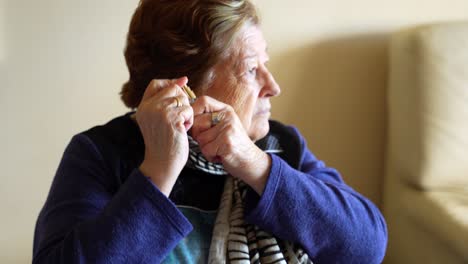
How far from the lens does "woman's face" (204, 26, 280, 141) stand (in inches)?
38.4

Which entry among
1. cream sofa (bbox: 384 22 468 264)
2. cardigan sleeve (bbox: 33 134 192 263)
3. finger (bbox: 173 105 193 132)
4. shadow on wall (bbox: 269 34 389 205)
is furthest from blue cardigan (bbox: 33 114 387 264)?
shadow on wall (bbox: 269 34 389 205)

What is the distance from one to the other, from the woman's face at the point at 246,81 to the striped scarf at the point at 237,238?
0.39 ft

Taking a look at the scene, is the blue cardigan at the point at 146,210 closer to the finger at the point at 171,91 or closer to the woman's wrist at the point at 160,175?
the woman's wrist at the point at 160,175

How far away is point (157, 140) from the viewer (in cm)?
81

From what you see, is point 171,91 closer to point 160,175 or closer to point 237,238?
point 160,175

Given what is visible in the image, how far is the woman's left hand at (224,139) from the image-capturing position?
33.4 inches

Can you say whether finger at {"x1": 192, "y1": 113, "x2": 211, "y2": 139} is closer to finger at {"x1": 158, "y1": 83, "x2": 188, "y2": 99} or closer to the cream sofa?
finger at {"x1": 158, "y1": 83, "x2": 188, "y2": 99}

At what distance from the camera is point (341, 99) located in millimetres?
1599

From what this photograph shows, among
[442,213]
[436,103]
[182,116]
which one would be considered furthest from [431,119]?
[182,116]

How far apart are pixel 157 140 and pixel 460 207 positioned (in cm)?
90

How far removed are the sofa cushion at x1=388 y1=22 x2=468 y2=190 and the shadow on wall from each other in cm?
21

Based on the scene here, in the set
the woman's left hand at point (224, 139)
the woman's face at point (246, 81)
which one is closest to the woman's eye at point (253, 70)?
the woman's face at point (246, 81)

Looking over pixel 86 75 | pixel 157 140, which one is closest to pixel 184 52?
pixel 157 140

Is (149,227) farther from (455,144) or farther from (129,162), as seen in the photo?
(455,144)
